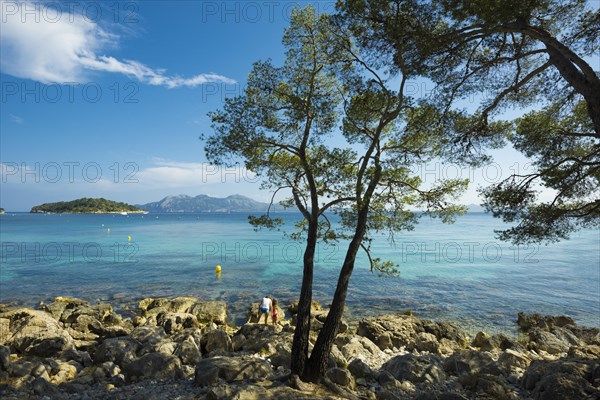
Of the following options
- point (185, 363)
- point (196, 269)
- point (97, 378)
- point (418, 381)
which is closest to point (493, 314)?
point (418, 381)

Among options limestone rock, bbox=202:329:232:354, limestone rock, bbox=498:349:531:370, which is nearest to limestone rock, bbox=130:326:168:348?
limestone rock, bbox=202:329:232:354

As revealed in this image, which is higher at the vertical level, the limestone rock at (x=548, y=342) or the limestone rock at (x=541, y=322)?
the limestone rock at (x=548, y=342)

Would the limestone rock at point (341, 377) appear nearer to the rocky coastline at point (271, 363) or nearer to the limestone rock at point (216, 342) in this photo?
the rocky coastline at point (271, 363)

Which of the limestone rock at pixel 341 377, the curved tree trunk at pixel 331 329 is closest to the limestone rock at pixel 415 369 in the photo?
the limestone rock at pixel 341 377

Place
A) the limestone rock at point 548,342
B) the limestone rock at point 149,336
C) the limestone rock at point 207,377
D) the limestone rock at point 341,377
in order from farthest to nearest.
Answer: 1. the limestone rock at point 548,342
2. the limestone rock at point 149,336
3. the limestone rock at point 341,377
4. the limestone rock at point 207,377

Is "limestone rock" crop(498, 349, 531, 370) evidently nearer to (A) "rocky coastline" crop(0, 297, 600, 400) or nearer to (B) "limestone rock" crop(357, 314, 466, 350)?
(A) "rocky coastline" crop(0, 297, 600, 400)

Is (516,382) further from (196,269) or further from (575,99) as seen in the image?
(196,269)

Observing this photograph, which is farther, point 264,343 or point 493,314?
point 493,314

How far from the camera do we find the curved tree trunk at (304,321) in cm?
927

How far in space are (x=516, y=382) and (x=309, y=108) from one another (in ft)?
33.9

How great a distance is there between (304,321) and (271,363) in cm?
283

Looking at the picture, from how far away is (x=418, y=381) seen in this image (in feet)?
32.6

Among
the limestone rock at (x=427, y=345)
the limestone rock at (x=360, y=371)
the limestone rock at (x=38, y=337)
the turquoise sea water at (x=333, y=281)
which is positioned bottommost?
the turquoise sea water at (x=333, y=281)

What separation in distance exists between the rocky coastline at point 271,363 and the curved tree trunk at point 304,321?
52cm
